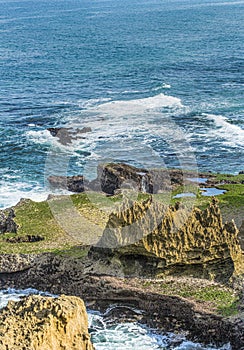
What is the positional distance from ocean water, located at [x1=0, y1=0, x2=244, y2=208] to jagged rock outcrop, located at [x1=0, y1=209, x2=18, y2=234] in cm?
1095

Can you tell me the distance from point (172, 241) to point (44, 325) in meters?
19.6

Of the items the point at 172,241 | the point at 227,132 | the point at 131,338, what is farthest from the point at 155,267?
the point at 227,132

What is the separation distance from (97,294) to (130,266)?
2666mm

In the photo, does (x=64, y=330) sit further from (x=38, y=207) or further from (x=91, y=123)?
(x=91, y=123)

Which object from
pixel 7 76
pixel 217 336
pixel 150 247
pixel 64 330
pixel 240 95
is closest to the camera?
pixel 64 330

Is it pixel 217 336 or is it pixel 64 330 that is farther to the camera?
pixel 217 336

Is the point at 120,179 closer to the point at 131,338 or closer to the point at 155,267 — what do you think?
the point at 155,267

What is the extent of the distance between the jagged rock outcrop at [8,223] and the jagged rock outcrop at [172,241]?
34.8 ft

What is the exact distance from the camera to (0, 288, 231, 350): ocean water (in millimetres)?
35562

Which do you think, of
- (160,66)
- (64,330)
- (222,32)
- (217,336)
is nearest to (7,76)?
(160,66)

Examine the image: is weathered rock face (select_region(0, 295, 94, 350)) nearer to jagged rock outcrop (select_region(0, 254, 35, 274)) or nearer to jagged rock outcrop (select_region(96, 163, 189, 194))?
jagged rock outcrop (select_region(0, 254, 35, 274))

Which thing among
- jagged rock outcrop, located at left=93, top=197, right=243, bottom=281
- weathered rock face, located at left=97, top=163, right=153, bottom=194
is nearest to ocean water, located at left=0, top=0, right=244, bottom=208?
weathered rock face, located at left=97, top=163, right=153, bottom=194

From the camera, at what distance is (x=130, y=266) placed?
41.0 meters

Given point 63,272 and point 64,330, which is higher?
point 64,330
